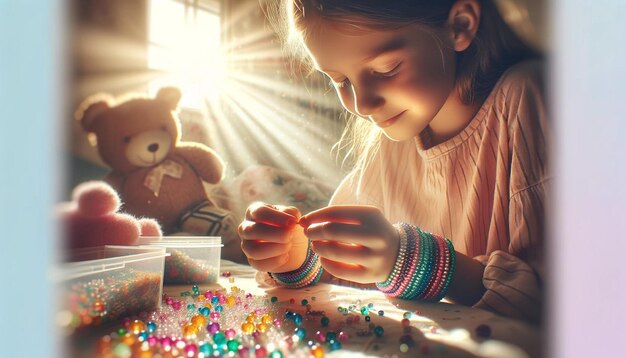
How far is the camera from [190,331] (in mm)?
395

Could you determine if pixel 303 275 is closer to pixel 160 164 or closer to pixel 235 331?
pixel 235 331

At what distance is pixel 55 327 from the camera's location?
0.36 meters

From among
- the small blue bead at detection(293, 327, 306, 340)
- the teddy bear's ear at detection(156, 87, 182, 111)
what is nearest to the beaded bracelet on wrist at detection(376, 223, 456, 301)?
the small blue bead at detection(293, 327, 306, 340)

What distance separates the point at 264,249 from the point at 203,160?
0.99ft

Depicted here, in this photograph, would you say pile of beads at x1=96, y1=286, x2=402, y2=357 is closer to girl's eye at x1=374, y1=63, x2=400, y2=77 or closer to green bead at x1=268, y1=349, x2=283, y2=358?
green bead at x1=268, y1=349, x2=283, y2=358

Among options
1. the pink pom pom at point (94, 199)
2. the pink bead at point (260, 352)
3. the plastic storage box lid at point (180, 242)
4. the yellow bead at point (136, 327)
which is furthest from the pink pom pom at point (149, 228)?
the pink bead at point (260, 352)

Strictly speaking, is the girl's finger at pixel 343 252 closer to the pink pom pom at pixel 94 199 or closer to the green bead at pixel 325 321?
the green bead at pixel 325 321

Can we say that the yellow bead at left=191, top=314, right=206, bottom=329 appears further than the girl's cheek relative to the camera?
No

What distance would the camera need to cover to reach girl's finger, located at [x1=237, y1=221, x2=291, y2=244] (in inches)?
20.5

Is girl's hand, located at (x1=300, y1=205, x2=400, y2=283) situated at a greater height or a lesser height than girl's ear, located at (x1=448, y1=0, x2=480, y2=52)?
lesser

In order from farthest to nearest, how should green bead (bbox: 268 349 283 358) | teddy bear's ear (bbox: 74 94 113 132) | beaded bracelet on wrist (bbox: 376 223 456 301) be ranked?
teddy bear's ear (bbox: 74 94 113 132), beaded bracelet on wrist (bbox: 376 223 456 301), green bead (bbox: 268 349 283 358)

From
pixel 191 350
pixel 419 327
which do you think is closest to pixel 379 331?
pixel 419 327

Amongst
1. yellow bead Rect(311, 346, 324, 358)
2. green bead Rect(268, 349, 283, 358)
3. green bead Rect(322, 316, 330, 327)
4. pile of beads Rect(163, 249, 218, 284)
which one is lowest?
pile of beads Rect(163, 249, 218, 284)

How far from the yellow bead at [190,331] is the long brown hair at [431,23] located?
1.06 ft
